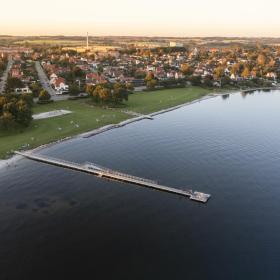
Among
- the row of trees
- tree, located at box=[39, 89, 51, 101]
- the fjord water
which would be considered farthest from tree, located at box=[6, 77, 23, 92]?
the fjord water

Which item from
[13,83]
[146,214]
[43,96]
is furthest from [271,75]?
[146,214]

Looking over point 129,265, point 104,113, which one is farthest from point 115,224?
point 104,113

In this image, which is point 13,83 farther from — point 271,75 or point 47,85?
point 271,75

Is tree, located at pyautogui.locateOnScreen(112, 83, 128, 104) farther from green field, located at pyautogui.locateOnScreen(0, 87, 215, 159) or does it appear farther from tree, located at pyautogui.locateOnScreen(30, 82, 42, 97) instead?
tree, located at pyautogui.locateOnScreen(30, 82, 42, 97)

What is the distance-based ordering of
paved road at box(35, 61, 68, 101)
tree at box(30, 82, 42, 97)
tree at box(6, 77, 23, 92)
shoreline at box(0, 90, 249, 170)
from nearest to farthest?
1. shoreline at box(0, 90, 249, 170)
2. tree at box(6, 77, 23, 92)
3. tree at box(30, 82, 42, 97)
4. paved road at box(35, 61, 68, 101)

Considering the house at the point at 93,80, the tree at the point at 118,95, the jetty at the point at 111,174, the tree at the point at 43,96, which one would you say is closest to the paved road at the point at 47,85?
the tree at the point at 43,96

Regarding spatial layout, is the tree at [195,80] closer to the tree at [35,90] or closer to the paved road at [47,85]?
the paved road at [47,85]
